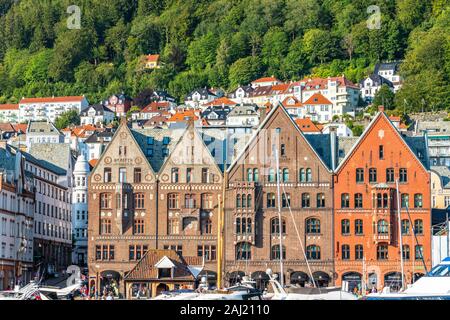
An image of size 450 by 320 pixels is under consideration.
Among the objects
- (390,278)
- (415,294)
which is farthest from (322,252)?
(415,294)

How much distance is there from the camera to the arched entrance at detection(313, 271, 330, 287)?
293 ft

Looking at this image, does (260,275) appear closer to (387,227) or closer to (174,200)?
(174,200)

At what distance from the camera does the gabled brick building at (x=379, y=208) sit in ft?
293

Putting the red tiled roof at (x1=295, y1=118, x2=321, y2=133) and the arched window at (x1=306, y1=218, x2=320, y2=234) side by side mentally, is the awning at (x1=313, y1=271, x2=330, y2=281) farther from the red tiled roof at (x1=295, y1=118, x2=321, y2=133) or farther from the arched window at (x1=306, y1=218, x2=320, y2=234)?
the red tiled roof at (x1=295, y1=118, x2=321, y2=133)

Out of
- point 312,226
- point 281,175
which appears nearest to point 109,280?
point 281,175

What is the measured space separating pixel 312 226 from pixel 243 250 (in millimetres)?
5496

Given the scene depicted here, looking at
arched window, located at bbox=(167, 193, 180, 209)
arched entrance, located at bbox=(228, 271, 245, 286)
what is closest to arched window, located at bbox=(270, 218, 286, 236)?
arched entrance, located at bbox=(228, 271, 245, 286)

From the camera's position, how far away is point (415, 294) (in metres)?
46.4

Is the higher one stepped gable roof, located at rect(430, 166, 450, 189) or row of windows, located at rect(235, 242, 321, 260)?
stepped gable roof, located at rect(430, 166, 450, 189)

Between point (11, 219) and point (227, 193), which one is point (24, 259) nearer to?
point (11, 219)

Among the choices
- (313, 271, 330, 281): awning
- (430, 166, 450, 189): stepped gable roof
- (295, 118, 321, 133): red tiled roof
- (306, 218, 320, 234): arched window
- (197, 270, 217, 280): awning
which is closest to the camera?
(197, 270, 217, 280): awning

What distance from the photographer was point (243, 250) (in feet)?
298

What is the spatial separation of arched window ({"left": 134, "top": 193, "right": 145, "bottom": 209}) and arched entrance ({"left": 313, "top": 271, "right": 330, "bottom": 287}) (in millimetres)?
14262

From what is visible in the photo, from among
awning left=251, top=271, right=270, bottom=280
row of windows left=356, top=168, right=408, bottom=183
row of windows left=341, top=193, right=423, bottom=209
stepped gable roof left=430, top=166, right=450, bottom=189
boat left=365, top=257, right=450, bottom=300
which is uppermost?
stepped gable roof left=430, top=166, right=450, bottom=189
